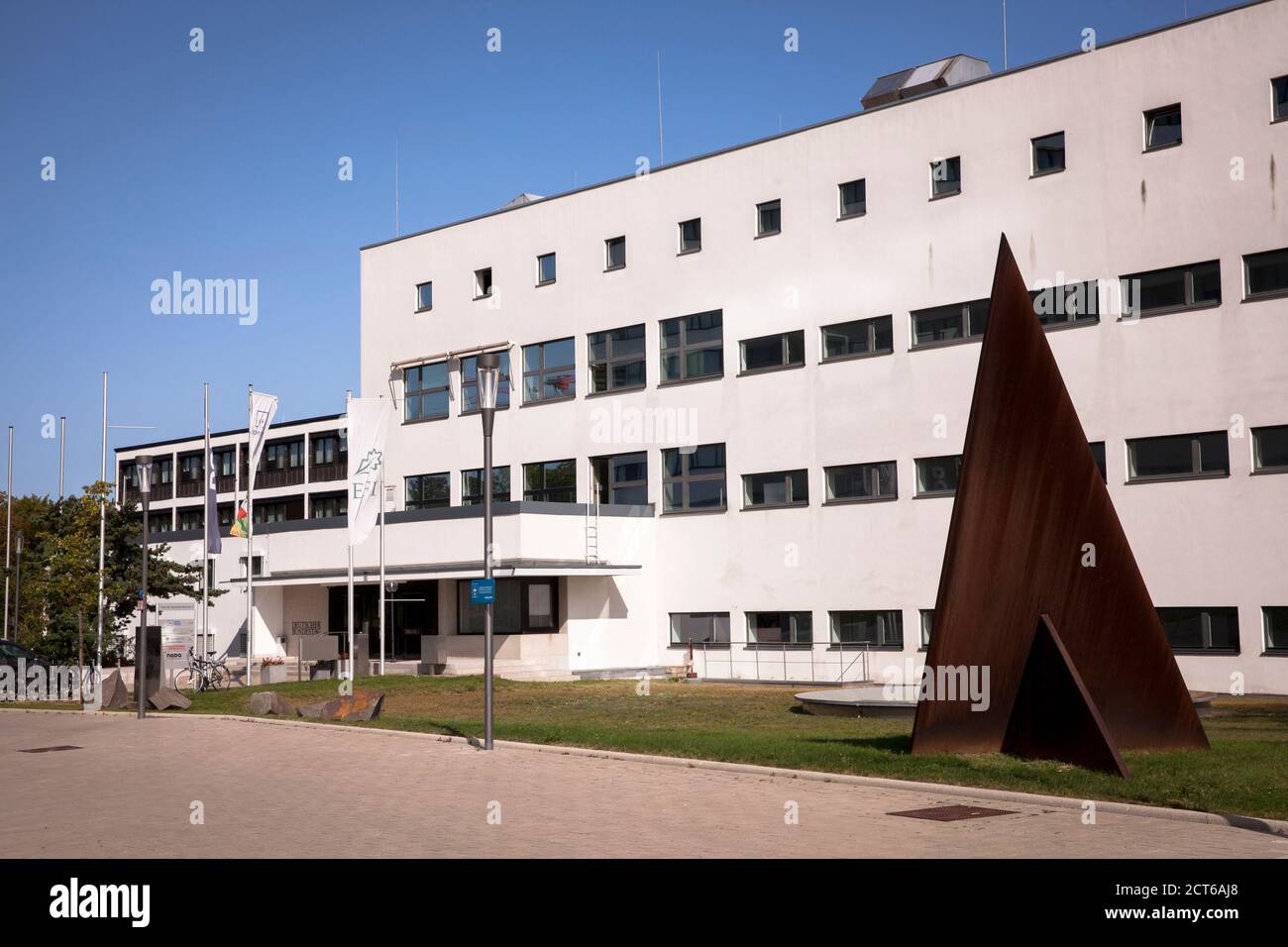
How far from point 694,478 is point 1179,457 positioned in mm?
14613

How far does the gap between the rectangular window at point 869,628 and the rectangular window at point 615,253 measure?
43.6 feet

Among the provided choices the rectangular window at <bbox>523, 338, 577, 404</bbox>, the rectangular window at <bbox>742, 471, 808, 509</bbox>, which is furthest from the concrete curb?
the rectangular window at <bbox>523, 338, 577, 404</bbox>

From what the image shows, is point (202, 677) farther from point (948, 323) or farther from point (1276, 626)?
point (1276, 626)

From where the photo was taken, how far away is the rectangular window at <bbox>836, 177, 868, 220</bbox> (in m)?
36.2

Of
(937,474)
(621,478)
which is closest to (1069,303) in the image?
(937,474)

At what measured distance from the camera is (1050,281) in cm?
3238

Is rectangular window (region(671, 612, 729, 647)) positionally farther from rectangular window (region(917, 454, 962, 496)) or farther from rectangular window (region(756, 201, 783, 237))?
rectangular window (region(756, 201, 783, 237))

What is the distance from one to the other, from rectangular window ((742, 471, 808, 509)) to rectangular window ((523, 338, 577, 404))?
7418 millimetres

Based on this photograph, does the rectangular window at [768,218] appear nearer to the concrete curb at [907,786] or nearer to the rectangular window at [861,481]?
the rectangular window at [861,481]

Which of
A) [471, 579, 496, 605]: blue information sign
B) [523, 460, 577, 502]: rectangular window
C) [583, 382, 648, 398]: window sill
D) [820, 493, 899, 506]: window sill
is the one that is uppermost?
[583, 382, 648, 398]: window sill

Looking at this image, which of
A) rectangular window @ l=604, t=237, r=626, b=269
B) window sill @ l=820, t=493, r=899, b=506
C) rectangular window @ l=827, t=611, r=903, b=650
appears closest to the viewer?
rectangular window @ l=827, t=611, r=903, b=650

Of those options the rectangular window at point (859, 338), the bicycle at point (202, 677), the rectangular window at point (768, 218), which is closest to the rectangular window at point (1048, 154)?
the rectangular window at point (859, 338)
